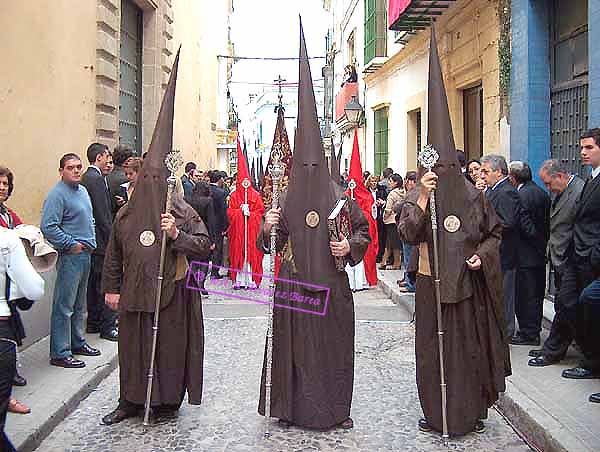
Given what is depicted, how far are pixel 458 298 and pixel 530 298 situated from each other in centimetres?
259

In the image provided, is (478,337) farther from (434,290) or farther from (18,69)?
(18,69)

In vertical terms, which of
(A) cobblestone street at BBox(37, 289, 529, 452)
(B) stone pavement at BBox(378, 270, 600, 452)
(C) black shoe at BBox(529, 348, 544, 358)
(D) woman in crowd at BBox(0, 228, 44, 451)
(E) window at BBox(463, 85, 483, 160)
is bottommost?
(A) cobblestone street at BBox(37, 289, 529, 452)

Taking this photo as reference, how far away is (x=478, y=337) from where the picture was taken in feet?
17.3

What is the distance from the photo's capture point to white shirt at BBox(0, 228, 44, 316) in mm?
4039

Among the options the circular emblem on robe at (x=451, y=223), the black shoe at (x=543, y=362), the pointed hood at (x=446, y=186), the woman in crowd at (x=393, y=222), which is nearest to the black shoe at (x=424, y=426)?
the pointed hood at (x=446, y=186)

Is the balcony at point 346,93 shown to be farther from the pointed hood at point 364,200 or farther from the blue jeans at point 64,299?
the blue jeans at point 64,299

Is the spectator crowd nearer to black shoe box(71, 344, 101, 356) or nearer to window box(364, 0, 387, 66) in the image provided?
black shoe box(71, 344, 101, 356)

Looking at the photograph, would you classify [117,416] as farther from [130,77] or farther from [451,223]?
[130,77]

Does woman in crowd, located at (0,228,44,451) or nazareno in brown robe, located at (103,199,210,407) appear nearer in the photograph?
woman in crowd, located at (0,228,44,451)

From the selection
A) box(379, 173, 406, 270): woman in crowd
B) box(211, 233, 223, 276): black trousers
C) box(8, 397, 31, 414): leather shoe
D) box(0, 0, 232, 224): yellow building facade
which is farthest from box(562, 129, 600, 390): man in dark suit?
box(211, 233, 223, 276): black trousers

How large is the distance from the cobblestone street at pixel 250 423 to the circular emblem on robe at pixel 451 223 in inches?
58.5

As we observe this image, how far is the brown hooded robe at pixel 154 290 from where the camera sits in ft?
17.8

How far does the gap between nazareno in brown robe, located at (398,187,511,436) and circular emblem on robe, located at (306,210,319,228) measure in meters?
0.61

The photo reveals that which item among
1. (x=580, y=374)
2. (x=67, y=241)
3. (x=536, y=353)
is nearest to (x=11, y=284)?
(x=67, y=241)
